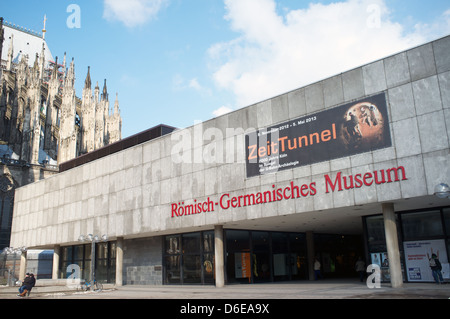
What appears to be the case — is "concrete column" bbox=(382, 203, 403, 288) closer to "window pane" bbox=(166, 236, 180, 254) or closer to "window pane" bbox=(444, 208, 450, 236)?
"window pane" bbox=(444, 208, 450, 236)

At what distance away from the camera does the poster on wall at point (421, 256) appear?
20.3m

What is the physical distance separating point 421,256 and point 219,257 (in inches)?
448

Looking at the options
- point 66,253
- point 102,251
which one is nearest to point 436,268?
point 102,251

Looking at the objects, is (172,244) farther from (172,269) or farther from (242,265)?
(242,265)

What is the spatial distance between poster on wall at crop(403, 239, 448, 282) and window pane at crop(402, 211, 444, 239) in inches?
15.4

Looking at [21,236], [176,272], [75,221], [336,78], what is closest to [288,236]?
[176,272]

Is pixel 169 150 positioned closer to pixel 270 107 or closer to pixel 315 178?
pixel 270 107

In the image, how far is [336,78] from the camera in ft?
69.1

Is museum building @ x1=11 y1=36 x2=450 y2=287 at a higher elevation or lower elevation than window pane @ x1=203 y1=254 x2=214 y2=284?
higher

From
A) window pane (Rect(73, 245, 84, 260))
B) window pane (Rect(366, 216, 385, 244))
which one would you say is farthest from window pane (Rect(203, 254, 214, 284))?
window pane (Rect(73, 245, 84, 260))

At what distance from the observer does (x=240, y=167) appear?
2430 centimetres

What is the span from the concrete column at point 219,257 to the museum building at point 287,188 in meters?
0.07

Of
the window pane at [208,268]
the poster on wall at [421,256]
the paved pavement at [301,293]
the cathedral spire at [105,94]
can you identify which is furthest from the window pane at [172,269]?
the cathedral spire at [105,94]

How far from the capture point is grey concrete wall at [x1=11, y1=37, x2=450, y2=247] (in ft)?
58.6
